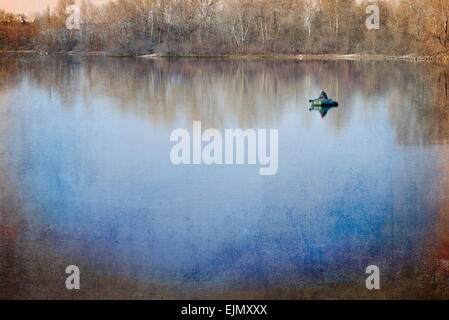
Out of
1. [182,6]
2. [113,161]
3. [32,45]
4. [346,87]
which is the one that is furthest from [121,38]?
[113,161]

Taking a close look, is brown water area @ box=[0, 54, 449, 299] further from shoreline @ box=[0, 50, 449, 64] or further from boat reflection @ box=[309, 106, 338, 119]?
shoreline @ box=[0, 50, 449, 64]

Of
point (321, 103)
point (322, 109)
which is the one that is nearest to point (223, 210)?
point (322, 109)

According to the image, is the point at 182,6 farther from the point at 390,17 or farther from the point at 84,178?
the point at 84,178

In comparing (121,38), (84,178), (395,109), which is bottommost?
(84,178)

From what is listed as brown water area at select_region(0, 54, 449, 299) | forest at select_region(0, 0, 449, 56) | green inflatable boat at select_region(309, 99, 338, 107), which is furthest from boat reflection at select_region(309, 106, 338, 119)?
forest at select_region(0, 0, 449, 56)

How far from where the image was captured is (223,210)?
22.4ft

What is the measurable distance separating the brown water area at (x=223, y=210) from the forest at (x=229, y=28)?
110 ft

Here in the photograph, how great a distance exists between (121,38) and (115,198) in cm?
4735

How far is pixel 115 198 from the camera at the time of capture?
23.9 ft

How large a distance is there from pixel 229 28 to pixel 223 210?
4670 cm

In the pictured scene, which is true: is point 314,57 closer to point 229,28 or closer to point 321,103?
point 229,28

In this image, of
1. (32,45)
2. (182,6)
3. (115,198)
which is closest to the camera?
(115,198)

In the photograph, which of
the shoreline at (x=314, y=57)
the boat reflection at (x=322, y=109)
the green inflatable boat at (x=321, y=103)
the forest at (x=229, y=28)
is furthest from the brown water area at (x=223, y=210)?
the forest at (x=229, y=28)

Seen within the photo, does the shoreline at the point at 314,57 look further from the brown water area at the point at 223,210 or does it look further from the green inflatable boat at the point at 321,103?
the brown water area at the point at 223,210
